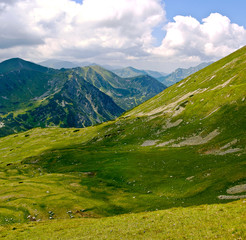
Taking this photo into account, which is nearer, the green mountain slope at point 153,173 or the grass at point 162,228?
the grass at point 162,228

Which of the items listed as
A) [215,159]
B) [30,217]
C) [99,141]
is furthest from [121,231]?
[99,141]

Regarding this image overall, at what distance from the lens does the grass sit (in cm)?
1978

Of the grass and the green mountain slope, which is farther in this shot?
the green mountain slope

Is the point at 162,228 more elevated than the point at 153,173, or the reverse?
the point at 162,228

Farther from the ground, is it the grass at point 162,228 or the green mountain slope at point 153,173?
the grass at point 162,228

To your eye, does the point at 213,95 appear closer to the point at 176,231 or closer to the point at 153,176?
the point at 153,176

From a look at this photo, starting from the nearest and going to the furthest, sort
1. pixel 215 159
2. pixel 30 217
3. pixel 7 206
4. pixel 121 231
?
pixel 121 231, pixel 30 217, pixel 7 206, pixel 215 159

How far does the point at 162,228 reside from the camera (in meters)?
23.4

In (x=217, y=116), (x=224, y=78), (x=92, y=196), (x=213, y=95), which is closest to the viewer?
(x=92, y=196)

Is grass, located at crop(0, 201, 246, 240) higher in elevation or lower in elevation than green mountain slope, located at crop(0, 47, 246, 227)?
higher

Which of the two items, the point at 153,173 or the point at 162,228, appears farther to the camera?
the point at 153,173

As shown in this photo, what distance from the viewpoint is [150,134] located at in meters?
114

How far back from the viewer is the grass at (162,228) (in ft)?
64.9

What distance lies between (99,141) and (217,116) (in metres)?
→ 75.7
